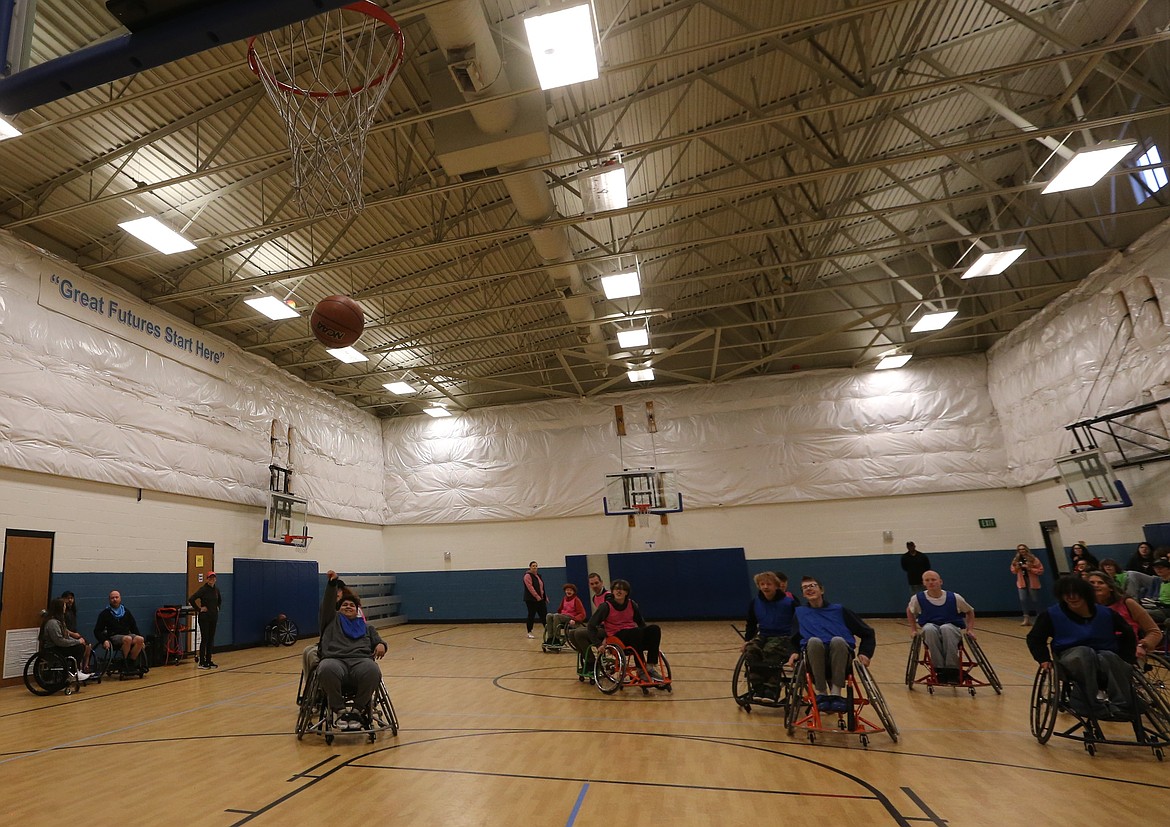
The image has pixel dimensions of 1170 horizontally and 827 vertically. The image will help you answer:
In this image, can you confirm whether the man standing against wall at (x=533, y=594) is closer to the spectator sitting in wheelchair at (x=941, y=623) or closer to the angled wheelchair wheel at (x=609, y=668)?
the angled wheelchair wheel at (x=609, y=668)

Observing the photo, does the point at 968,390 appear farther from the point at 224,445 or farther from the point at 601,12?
the point at 224,445

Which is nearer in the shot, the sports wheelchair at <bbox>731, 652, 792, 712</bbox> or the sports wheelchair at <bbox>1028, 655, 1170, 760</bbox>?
the sports wheelchair at <bbox>1028, 655, 1170, 760</bbox>

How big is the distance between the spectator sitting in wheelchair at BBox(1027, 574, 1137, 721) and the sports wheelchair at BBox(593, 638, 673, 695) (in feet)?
10.7

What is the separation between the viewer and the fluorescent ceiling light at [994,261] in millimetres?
9000

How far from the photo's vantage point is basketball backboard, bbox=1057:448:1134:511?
10086 millimetres

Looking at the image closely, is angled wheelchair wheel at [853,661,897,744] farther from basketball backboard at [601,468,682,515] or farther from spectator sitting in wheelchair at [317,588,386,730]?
basketball backboard at [601,468,682,515]

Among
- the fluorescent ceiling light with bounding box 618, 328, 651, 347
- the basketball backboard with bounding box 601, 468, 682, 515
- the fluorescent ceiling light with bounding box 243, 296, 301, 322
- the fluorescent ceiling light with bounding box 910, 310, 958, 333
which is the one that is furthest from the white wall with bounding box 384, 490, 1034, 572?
the fluorescent ceiling light with bounding box 243, 296, 301, 322

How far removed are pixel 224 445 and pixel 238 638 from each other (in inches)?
140

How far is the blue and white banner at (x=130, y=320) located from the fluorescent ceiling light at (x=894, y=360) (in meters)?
13.7

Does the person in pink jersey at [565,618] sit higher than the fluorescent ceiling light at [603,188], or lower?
lower

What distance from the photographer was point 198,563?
11211mm

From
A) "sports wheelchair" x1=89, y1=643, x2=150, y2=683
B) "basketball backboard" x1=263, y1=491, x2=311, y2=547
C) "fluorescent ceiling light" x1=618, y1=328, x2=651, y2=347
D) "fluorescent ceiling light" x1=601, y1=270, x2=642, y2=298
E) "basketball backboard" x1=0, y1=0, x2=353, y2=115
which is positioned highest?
"fluorescent ceiling light" x1=601, y1=270, x2=642, y2=298

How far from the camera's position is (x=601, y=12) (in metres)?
6.88

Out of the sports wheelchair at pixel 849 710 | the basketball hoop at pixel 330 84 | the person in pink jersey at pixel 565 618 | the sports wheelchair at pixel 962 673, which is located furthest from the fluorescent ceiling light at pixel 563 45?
the person in pink jersey at pixel 565 618
